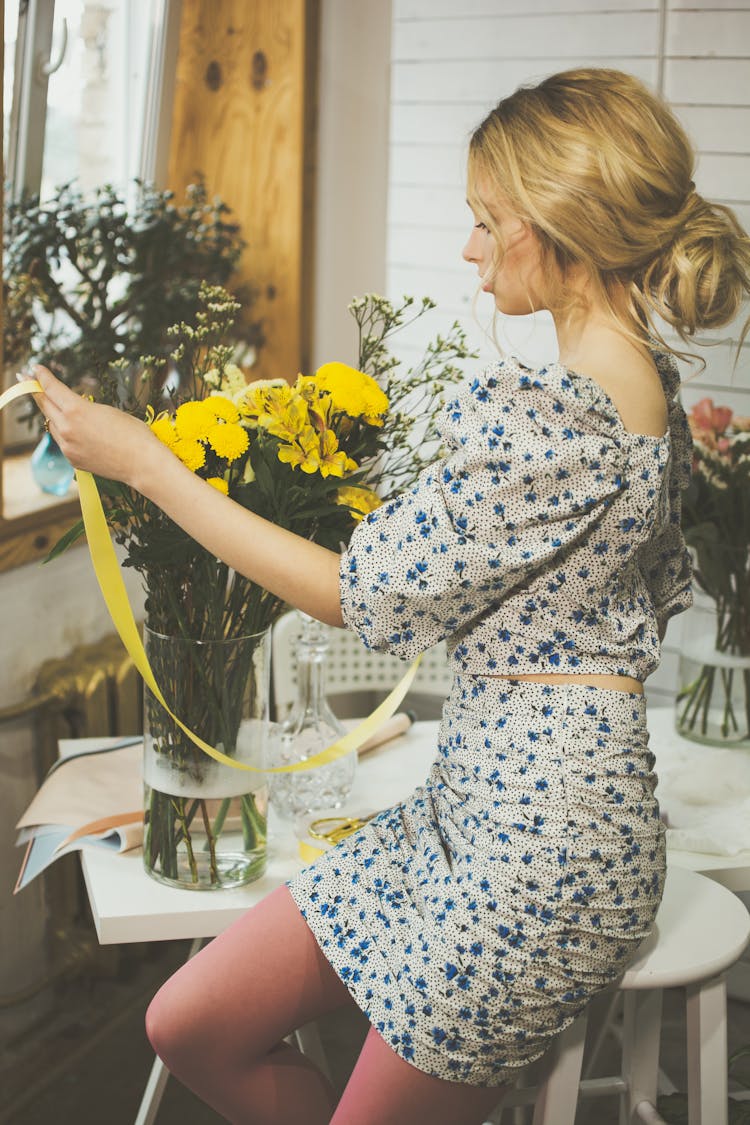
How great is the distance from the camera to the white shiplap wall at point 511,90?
2.26m

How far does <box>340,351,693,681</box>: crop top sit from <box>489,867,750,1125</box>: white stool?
318mm

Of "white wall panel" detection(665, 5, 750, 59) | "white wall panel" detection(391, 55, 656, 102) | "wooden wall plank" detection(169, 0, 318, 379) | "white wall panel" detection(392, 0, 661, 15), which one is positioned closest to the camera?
"white wall panel" detection(665, 5, 750, 59)

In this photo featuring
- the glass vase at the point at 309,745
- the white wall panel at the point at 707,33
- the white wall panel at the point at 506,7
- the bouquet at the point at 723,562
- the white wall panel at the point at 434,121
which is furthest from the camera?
the white wall panel at the point at 434,121

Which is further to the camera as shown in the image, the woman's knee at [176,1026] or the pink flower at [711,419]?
the pink flower at [711,419]

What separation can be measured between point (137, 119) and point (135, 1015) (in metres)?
1.88

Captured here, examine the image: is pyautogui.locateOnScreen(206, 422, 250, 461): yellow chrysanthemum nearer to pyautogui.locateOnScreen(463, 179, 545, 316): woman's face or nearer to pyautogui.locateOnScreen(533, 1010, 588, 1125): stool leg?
pyautogui.locateOnScreen(463, 179, 545, 316): woman's face

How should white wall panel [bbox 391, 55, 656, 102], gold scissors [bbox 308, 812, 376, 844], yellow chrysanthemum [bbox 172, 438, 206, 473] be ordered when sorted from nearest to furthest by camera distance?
yellow chrysanthemum [bbox 172, 438, 206, 473]
gold scissors [bbox 308, 812, 376, 844]
white wall panel [bbox 391, 55, 656, 102]

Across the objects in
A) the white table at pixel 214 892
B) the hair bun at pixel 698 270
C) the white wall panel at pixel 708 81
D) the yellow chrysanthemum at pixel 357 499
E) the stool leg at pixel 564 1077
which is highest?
the white wall panel at pixel 708 81

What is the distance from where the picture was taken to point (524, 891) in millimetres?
1172

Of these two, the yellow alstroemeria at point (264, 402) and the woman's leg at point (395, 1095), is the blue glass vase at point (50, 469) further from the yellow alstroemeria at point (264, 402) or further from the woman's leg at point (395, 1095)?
the woman's leg at point (395, 1095)

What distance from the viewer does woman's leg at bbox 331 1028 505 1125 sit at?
1195 mm

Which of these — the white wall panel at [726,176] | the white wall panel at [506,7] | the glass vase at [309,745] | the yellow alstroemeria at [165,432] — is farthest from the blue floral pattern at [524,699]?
the white wall panel at [506,7]

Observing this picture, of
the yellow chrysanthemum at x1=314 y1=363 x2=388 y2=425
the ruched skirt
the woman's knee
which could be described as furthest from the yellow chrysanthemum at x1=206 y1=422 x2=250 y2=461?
the woman's knee

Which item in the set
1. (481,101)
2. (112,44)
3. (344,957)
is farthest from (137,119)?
(344,957)
